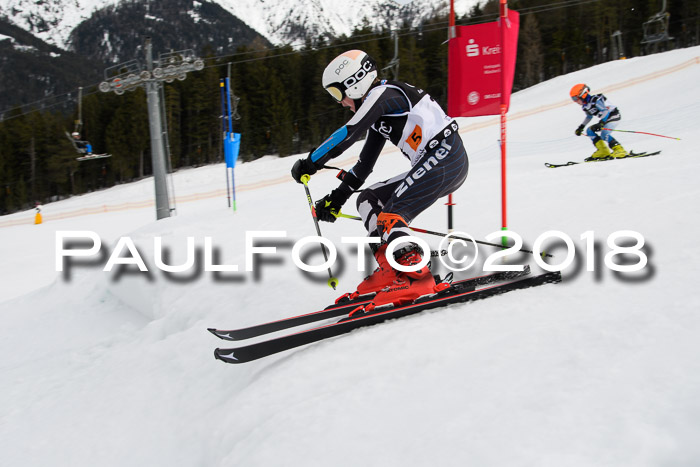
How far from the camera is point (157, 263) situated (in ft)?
20.6

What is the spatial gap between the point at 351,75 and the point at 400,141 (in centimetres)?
58

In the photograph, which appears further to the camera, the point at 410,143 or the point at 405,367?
the point at 410,143

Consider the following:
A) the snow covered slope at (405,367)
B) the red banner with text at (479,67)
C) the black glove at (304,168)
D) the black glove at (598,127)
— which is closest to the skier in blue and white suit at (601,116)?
the black glove at (598,127)

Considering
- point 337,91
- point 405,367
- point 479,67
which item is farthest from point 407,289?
point 479,67

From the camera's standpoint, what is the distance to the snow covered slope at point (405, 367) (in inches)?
73.5

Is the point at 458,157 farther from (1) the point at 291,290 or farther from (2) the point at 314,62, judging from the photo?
(2) the point at 314,62

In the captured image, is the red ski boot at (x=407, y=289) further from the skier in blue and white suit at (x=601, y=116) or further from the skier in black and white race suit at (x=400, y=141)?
the skier in blue and white suit at (x=601, y=116)

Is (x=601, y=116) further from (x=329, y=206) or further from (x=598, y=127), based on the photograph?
(x=329, y=206)

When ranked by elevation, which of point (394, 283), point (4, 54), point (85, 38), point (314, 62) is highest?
point (85, 38)

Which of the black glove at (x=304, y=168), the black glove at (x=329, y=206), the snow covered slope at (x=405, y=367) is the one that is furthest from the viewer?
the black glove at (x=329, y=206)

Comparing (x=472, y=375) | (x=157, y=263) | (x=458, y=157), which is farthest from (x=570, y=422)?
(x=157, y=263)

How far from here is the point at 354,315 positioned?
128 inches

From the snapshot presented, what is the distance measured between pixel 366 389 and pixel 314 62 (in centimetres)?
5004

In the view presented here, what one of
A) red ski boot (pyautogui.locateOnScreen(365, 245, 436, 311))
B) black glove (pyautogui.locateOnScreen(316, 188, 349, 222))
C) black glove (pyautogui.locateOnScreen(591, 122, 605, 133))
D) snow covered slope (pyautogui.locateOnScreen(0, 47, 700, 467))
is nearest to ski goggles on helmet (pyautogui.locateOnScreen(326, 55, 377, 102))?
black glove (pyautogui.locateOnScreen(316, 188, 349, 222))
